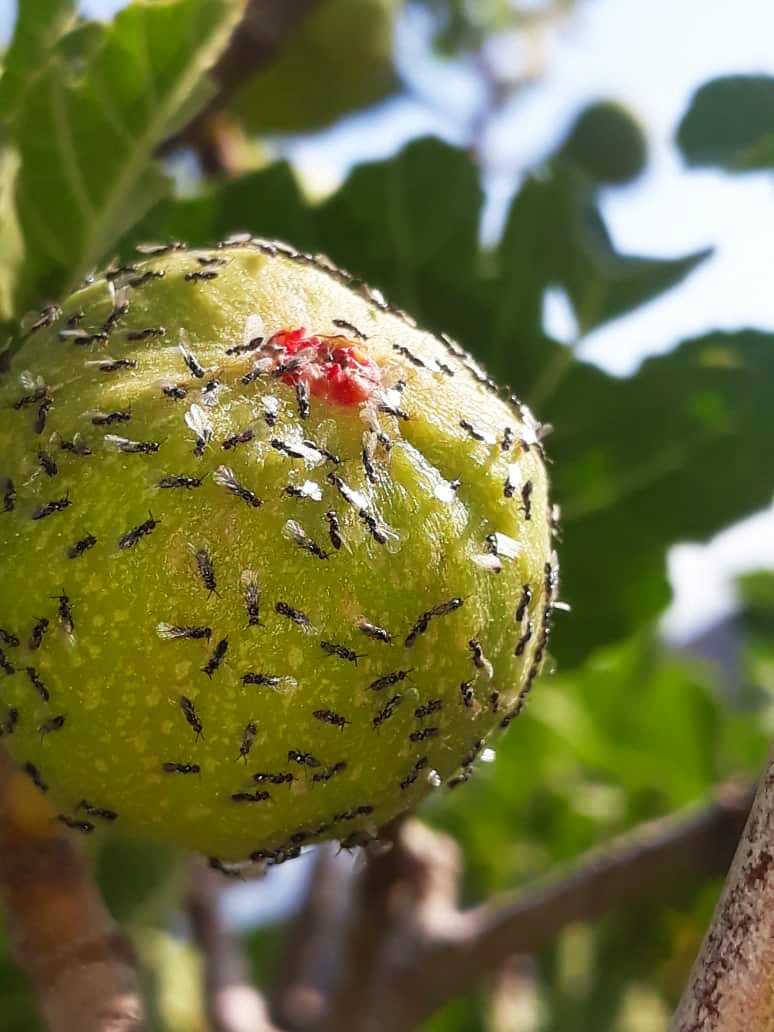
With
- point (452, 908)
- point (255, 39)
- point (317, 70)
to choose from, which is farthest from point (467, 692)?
point (317, 70)

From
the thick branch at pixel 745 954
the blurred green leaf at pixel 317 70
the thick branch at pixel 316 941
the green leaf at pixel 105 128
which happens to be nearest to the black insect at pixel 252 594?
the thick branch at pixel 745 954

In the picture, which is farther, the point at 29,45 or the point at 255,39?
the point at 255,39

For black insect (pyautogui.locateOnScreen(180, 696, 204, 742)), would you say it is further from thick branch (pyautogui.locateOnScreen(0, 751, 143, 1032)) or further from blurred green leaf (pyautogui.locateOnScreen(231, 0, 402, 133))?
blurred green leaf (pyautogui.locateOnScreen(231, 0, 402, 133))

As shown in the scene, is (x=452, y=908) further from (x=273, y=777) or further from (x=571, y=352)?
(x=273, y=777)

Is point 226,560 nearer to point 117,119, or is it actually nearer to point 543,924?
point 117,119

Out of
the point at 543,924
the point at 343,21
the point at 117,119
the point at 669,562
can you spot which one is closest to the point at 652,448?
the point at 669,562

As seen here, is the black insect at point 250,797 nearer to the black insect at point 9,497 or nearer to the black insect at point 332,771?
the black insect at point 332,771

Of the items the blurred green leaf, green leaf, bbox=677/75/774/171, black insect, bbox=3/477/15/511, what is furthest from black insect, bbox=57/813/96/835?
the blurred green leaf
